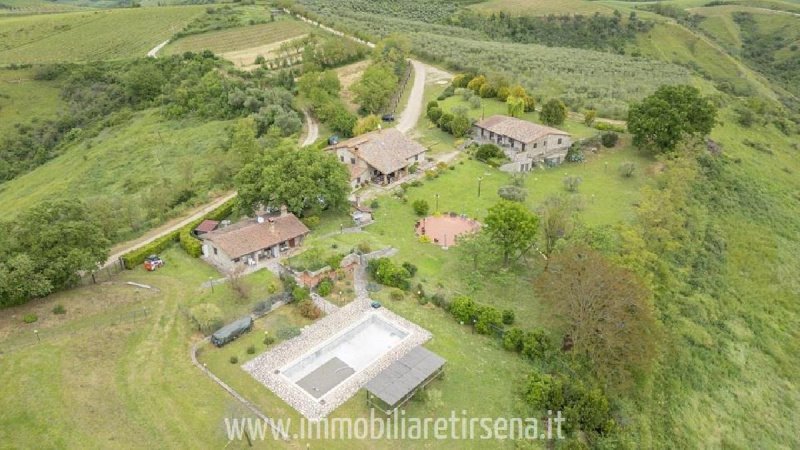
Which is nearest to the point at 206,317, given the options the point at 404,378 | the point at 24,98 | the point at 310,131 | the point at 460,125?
the point at 404,378

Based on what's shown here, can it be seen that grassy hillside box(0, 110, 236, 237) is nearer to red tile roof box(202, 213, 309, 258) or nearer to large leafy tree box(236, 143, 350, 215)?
large leafy tree box(236, 143, 350, 215)

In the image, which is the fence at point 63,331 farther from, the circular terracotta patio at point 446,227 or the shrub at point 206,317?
the circular terracotta patio at point 446,227

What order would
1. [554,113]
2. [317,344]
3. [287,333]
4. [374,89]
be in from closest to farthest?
[317,344] → [287,333] → [554,113] → [374,89]

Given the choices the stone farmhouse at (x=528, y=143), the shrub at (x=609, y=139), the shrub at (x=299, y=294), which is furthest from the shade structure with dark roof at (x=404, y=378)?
the shrub at (x=609, y=139)

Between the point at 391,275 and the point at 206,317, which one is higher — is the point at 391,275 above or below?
below

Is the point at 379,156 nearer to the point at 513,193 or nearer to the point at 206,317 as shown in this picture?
the point at 513,193

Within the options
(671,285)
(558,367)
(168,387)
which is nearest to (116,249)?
(168,387)

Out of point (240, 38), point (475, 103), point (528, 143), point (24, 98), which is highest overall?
point (528, 143)
